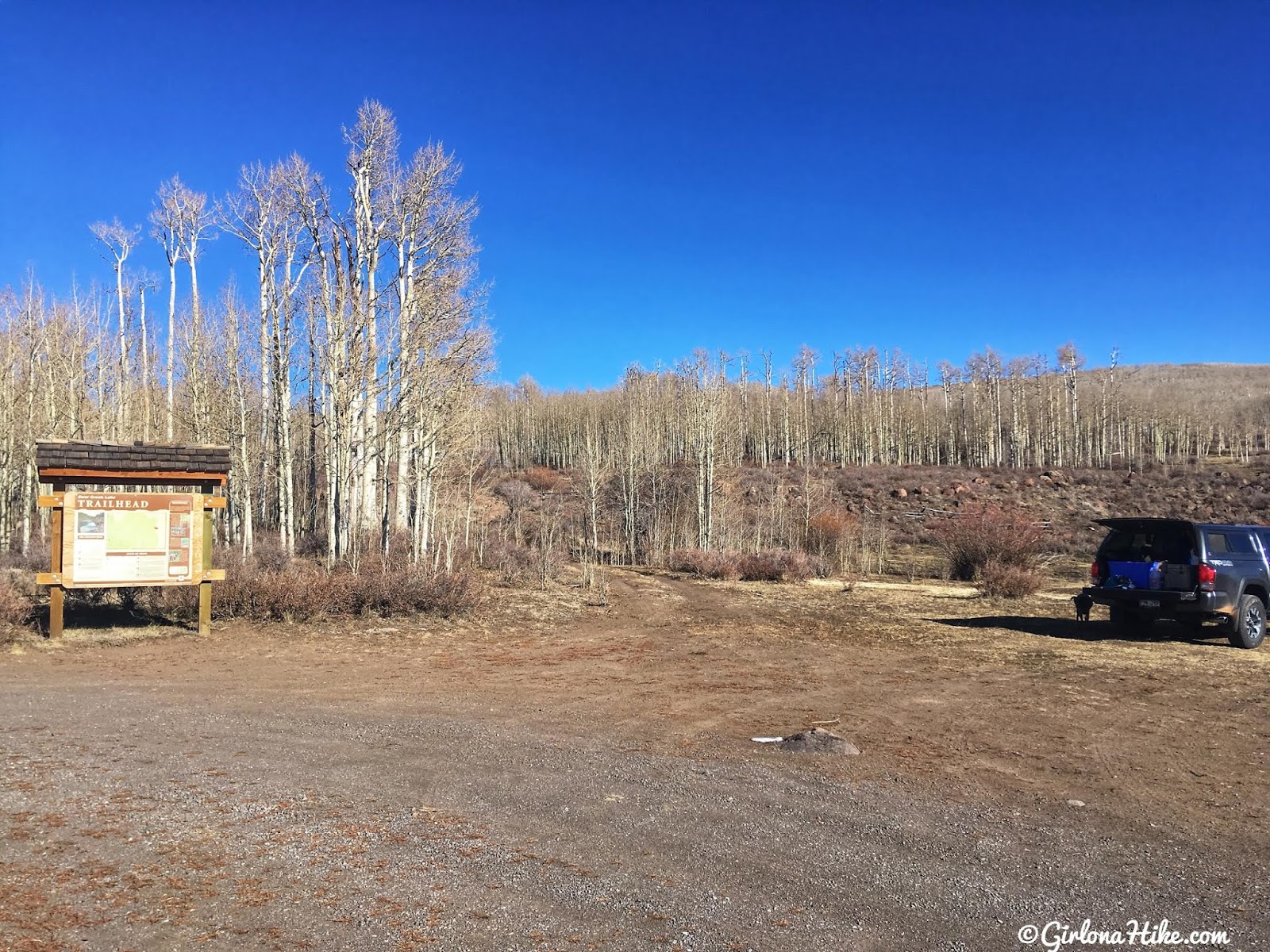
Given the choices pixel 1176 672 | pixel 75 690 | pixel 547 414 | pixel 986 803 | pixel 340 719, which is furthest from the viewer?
pixel 547 414

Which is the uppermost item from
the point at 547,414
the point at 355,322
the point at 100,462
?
the point at 547,414

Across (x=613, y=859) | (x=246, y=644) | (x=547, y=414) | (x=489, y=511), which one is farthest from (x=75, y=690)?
(x=547, y=414)

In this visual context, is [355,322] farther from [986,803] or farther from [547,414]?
[547,414]

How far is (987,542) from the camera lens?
2442 centimetres

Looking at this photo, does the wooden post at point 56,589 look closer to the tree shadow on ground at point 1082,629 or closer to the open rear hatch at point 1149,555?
the tree shadow on ground at point 1082,629

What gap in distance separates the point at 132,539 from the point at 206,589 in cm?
130

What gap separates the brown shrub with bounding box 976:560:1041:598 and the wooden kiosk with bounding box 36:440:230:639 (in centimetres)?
1844

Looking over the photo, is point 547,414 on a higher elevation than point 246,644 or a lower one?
higher

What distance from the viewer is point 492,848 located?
4.48m

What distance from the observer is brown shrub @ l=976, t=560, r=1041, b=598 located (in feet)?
69.7

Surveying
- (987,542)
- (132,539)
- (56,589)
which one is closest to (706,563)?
(987,542)

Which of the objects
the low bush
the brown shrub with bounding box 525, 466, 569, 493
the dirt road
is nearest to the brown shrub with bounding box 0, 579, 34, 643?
the dirt road

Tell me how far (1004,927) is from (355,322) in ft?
61.2

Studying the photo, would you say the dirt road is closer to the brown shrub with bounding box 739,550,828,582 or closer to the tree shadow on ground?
the tree shadow on ground
